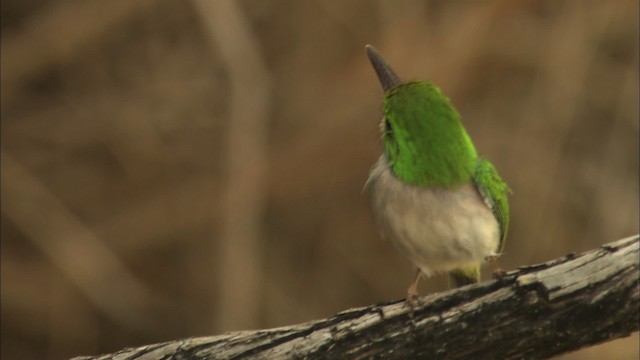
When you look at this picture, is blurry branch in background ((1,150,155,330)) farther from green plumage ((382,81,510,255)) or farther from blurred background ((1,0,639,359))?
green plumage ((382,81,510,255))

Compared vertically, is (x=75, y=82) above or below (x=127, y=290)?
above

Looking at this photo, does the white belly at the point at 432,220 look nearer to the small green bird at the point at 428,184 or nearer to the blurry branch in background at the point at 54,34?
the small green bird at the point at 428,184

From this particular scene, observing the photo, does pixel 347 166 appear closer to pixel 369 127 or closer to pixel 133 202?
pixel 369 127

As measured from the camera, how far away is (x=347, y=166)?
4148 millimetres

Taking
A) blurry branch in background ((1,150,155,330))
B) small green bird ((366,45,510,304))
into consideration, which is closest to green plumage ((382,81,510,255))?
small green bird ((366,45,510,304))

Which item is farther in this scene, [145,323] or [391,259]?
[391,259]

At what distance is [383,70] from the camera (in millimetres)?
2289

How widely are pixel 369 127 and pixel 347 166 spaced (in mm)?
192

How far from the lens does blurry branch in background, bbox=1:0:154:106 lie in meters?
3.77

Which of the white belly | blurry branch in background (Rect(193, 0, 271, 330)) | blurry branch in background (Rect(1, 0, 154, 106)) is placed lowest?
the white belly

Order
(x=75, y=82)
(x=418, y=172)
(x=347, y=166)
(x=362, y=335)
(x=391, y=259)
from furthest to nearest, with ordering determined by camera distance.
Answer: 1. (x=391, y=259)
2. (x=347, y=166)
3. (x=75, y=82)
4. (x=418, y=172)
5. (x=362, y=335)

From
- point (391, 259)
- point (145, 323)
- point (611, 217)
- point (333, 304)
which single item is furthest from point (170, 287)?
point (611, 217)

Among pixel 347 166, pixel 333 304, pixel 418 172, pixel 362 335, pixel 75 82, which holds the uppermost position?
pixel 75 82

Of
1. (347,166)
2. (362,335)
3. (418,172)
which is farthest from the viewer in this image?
(347,166)
